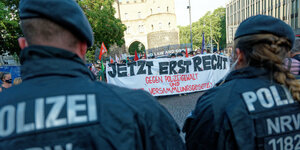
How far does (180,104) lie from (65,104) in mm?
5852

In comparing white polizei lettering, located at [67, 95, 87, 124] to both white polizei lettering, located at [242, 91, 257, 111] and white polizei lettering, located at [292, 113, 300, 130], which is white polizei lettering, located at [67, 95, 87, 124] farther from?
white polizei lettering, located at [292, 113, 300, 130]

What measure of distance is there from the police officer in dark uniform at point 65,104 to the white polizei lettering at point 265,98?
0.64 metres

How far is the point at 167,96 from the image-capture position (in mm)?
7875

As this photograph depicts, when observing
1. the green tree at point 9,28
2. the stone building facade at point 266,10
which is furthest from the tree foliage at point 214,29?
the green tree at point 9,28

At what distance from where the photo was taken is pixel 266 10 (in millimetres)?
31906

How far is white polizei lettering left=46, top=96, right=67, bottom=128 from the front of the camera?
84cm

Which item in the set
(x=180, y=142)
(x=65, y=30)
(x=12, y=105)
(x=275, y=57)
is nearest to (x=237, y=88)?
(x=275, y=57)

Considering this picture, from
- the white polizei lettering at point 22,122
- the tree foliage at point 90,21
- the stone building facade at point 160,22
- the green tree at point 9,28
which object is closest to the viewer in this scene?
the white polizei lettering at point 22,122

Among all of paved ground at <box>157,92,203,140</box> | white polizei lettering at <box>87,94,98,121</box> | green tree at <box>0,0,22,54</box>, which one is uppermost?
green tree at <box>0,0,22,54</box>

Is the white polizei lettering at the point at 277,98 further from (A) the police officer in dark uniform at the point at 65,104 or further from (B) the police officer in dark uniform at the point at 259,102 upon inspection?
(A) the police officer in dark uniform at the point at 65,104

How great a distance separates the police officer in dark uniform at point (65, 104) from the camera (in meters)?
0.84

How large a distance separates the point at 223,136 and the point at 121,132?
27.6 inches

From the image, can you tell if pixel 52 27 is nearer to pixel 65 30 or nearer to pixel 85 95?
pixel 65 30

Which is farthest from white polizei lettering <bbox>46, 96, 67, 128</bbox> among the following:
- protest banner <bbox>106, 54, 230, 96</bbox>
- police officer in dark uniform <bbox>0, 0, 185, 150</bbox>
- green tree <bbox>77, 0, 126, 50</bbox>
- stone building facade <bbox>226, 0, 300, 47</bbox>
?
stone building facade <bbox>226, 0, 300, 47</bbox>
